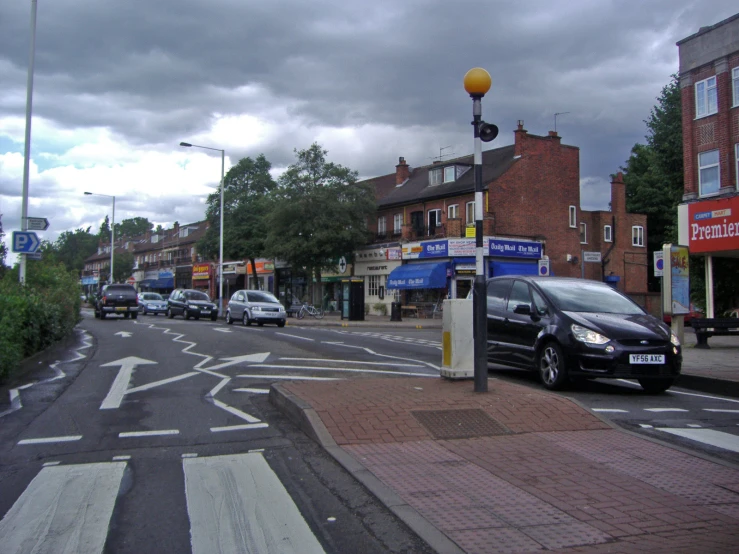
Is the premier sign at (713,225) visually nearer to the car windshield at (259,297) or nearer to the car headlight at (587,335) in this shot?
the car windshield at (259,297)

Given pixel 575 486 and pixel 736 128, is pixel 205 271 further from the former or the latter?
pixel 575 486

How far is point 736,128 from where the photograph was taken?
Result: 86.2 feet

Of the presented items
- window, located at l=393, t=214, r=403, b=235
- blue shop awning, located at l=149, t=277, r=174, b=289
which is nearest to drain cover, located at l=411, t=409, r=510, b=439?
window, located at l=393, t=214, r=403, b=235

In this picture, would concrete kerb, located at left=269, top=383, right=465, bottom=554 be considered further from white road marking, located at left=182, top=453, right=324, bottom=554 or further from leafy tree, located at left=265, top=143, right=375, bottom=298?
leafy tree, located at left=265, top=143, right=375, bottom=298

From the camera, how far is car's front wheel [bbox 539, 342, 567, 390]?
373 inches

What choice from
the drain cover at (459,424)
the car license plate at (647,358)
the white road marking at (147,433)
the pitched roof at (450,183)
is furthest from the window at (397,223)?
the white road marking at (147,433)

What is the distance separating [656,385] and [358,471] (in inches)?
244

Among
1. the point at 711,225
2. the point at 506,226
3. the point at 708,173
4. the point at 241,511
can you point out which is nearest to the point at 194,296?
the point at 506,226

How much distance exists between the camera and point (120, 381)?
10.7 meters

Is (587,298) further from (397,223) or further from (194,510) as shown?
(397,223)

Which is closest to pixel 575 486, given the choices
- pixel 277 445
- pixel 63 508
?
pixel 277 445

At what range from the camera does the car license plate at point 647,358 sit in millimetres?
9117

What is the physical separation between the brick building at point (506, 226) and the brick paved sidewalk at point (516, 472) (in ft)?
99.3

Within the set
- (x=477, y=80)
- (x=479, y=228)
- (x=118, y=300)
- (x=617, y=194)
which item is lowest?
(x=118, y=300)
